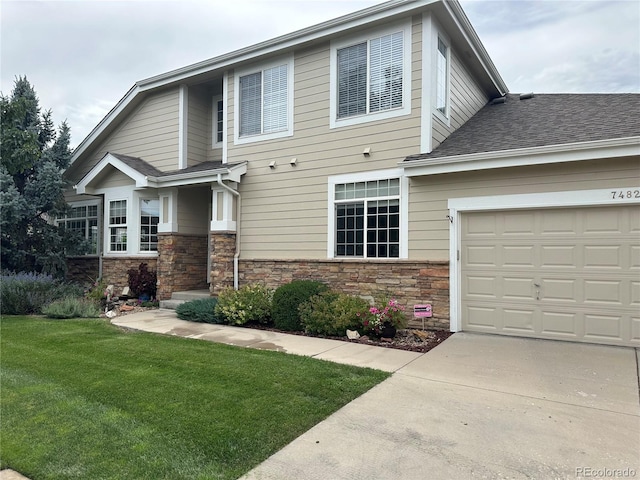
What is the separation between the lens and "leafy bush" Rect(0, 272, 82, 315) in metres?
9.52

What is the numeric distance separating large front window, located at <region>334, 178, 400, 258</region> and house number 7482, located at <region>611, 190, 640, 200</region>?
352 centimetres

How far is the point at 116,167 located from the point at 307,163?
598cm

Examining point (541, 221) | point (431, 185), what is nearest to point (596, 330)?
point (541, 221)

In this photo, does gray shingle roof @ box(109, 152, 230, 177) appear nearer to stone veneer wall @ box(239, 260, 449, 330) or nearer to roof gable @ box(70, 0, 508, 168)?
roof gable @ box(70, 0, 508, 168)

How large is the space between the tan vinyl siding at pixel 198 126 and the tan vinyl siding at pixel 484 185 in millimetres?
6929

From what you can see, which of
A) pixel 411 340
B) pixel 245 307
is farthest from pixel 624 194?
pixel 245 307

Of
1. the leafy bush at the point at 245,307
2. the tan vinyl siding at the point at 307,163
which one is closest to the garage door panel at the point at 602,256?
the tan vinyl siding at the point at 307,163

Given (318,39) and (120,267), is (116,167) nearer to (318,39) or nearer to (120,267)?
(120,267)

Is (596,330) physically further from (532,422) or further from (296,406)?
(296,406)

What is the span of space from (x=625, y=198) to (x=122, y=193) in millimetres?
11944

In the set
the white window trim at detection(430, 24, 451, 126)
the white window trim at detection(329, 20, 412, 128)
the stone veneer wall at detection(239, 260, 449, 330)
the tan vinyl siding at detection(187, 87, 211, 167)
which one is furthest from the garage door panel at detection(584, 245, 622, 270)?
the tan vinyl siding at detection(187, 87, 211, 167)

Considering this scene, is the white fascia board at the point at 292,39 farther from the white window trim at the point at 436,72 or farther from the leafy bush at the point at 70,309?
the leafy bush at the point at 70,309

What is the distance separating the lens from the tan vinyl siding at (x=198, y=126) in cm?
1181

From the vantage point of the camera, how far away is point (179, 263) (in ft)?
36.4
